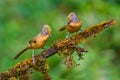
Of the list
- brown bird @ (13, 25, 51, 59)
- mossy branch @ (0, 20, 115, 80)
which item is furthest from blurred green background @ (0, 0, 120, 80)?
brown bird @ (13, 25, 51, 59)

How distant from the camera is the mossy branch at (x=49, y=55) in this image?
3146 mm

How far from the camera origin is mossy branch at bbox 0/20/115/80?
3146 mm

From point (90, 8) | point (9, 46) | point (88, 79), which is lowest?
point (88, 79)

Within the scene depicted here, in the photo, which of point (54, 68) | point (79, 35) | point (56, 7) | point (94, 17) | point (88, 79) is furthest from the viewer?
point (56, 7)

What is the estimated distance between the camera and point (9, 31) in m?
7.41

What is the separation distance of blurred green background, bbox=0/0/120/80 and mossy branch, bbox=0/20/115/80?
2735 mm

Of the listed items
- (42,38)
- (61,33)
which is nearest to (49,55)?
(42,38)

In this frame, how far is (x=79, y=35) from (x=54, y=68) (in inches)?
132

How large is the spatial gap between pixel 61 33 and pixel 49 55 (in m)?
3.93

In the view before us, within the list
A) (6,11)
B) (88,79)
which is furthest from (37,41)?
(6,11)

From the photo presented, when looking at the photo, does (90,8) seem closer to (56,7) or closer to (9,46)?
(56,7)

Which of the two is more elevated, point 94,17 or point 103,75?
point 94,17

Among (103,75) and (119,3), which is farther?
(119,3)

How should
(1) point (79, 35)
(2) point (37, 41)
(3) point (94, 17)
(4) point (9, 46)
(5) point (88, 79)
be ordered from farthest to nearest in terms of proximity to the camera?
(3) point (94, 17) < (4) point (9, 46) < (5) point (88, 79) < (1) point (79, 35) < (2) point (37, 41)
